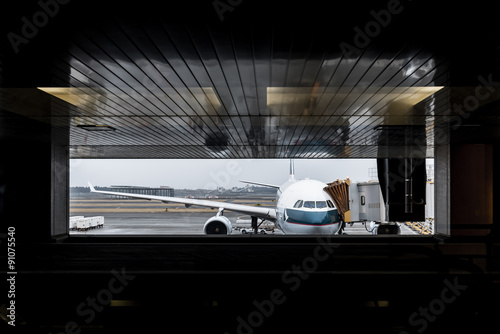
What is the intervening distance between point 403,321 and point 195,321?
3.23 m

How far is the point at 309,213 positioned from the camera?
1267 centimetres

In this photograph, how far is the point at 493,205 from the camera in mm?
8102

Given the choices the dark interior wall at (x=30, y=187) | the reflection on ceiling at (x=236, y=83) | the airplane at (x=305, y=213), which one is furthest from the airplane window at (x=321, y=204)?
the dark interior wall at (x=30, y=187)

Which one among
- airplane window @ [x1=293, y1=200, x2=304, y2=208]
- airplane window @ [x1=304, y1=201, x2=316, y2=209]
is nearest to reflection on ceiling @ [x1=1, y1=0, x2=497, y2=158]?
airplane window @ [x1=304, y1=201, x2=316, y2=209]

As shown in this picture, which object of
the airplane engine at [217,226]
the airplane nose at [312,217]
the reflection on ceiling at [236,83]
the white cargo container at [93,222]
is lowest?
the white cargo container at [93,222]

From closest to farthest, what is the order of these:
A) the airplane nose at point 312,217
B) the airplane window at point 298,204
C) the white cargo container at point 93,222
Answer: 1. the airplane nose at point 312,217
2. the airplane window at point 298,204
3. the white cargo container at point 93,222

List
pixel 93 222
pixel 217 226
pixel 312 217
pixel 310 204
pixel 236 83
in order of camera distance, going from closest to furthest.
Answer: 1. pixel 236 83
2. pixel 312 217
3. pixel 310 204
4. pixel 217 226
5. pixel 93 222

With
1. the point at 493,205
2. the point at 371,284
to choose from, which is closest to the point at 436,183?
the point at 493,205

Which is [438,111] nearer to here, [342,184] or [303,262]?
[303,262]

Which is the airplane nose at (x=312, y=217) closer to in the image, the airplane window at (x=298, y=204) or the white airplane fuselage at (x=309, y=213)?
the white airplane fuselage at (x=309, y=213)

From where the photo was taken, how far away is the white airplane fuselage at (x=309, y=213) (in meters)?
12.6

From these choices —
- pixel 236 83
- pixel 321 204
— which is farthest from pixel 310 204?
pixel 236 83

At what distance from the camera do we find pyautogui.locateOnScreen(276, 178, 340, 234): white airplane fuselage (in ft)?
41.5

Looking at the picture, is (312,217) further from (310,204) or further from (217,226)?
(217,226)
